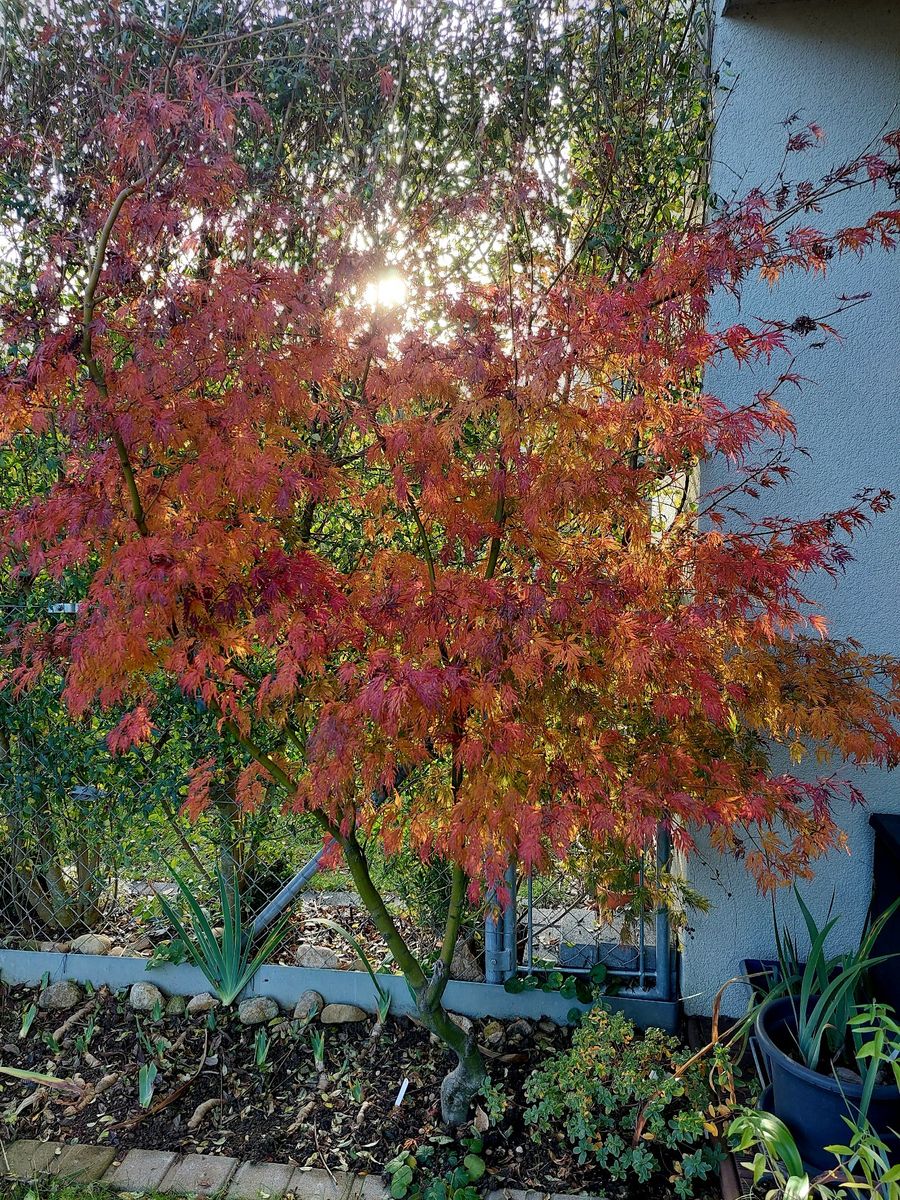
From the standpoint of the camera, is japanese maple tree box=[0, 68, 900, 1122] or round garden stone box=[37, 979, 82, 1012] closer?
japanese maple tree box=[0, 68, 900, 1122]

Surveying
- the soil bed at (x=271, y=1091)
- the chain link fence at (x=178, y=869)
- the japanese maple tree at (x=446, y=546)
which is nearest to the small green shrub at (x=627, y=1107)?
the soil bed at (x=271, y=1091)

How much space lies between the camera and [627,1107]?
241 centimetres

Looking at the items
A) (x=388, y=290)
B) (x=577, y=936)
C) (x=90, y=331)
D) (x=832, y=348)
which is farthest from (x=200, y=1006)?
(x=832, y=348)

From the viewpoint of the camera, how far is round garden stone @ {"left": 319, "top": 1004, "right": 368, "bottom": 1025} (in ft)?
9.68

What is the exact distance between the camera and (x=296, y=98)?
3156 millimetres

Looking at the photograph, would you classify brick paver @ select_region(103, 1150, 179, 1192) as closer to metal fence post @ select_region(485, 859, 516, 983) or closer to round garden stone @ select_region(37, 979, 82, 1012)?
round garden stone @ select_region(37, 979, 82, 1012)

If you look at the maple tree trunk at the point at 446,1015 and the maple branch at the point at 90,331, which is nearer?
the maple branch at the point at 90,331

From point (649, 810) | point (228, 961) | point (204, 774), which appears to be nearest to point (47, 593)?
point (204, 774)

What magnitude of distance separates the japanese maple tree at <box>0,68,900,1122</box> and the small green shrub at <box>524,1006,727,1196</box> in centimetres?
29

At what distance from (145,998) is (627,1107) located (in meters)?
1.79

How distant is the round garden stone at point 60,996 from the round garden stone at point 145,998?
241 millimetres

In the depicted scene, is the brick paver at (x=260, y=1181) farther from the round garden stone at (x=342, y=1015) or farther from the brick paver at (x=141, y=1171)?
the round garden stone at (x=342, y=1015)

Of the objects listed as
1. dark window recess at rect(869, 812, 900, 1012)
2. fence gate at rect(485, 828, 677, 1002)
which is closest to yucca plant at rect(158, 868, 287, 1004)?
fence gate at rect(485, 828, 677, 1002)

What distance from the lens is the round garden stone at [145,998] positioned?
3084 mm
